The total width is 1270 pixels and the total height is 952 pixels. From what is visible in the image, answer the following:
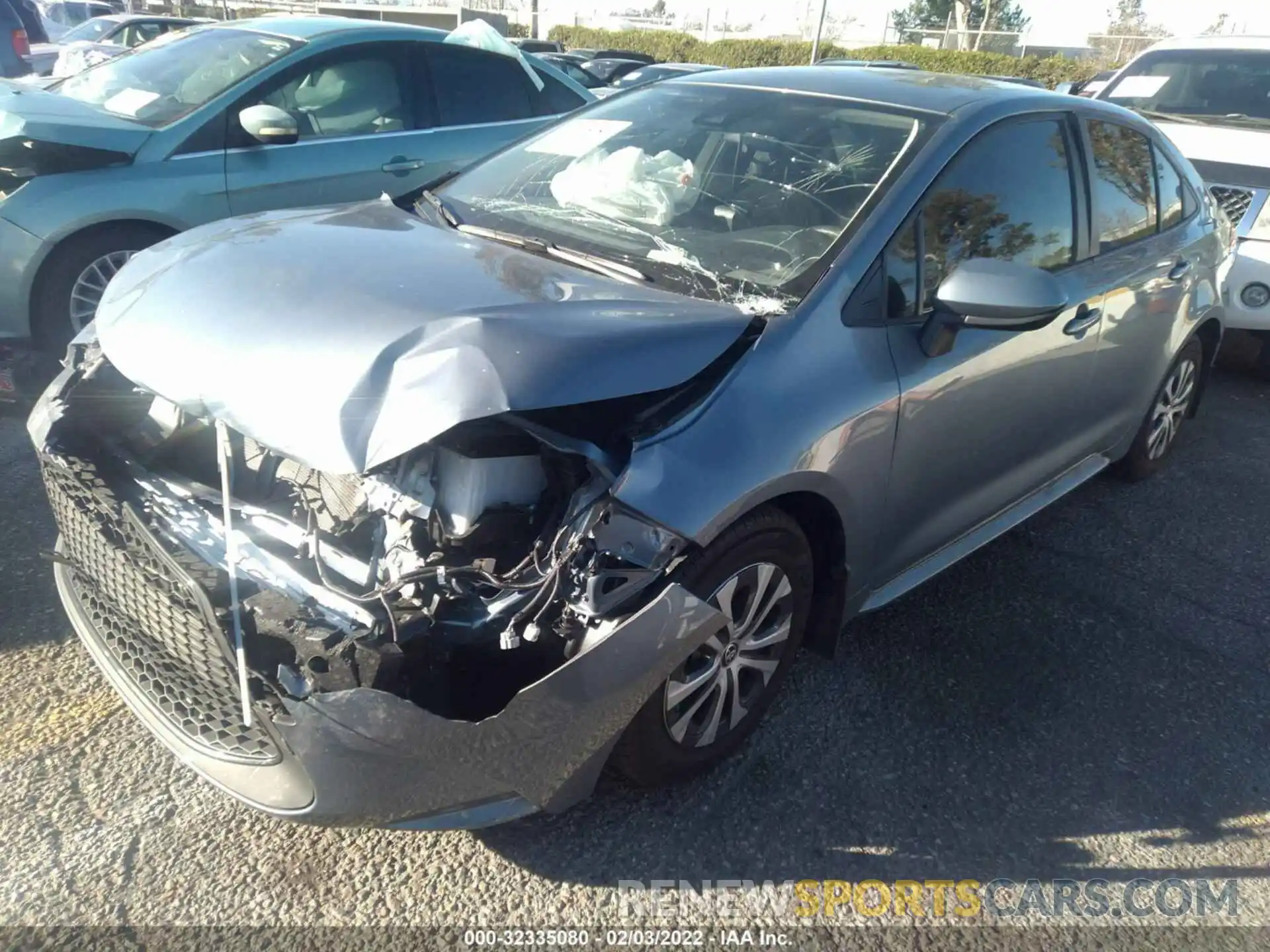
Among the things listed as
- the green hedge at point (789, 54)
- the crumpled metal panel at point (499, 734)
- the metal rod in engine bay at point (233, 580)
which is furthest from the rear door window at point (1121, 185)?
the green hedge at point (789, 54)

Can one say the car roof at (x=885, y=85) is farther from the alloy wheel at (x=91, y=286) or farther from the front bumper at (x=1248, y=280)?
the front bumper at (x=1248, y=280)

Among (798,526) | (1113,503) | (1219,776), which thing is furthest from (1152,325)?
(798,526)

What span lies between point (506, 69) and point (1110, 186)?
3672mm

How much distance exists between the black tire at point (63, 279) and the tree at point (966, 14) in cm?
4255

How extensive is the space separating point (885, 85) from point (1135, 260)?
4.13ft

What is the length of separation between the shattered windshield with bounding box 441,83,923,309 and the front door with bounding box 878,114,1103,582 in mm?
254

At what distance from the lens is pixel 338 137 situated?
17.1ft

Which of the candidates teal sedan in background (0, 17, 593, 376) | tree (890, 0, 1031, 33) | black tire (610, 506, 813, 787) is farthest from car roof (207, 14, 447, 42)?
tree (890, 0, 1031, 33)

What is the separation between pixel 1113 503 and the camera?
14.9 feet

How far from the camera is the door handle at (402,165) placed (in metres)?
5.30

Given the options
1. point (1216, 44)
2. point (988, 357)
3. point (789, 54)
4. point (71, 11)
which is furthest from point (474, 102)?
point (789, 54)

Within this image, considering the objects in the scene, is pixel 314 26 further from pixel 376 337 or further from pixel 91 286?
pixel 376 337

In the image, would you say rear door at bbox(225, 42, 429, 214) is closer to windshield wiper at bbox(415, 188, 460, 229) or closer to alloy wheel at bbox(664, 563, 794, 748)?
windshield wiper at bbox(415, 188, 460, 229)

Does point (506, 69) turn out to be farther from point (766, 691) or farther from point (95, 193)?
point (766, 691)
